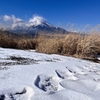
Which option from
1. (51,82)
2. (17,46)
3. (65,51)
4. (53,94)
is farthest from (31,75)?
(17,46)

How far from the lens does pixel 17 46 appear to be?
6.29 metres

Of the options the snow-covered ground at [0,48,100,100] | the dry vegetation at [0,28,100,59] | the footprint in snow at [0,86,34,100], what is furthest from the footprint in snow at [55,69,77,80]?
the dry vegetation at [0,28,100,59]

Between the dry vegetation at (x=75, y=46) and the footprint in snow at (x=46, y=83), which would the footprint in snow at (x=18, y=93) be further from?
the dry vegetation at (x=75, y=46)

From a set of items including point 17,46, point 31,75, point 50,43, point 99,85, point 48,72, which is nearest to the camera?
point 99,85

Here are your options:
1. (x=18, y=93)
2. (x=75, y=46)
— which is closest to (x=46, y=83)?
(x=18, y=93)

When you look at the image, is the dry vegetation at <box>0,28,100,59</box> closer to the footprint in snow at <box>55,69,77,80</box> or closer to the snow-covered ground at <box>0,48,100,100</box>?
the footprint in snow at <box>55,69,77,80</box>

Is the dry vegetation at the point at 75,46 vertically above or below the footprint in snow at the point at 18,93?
above

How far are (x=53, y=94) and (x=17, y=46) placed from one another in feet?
15.5

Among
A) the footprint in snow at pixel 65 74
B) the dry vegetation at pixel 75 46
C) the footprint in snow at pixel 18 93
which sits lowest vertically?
the footprint in snow at pixel 18 93

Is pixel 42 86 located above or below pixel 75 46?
below

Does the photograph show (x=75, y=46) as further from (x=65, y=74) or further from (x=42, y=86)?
(x=42, y=86)

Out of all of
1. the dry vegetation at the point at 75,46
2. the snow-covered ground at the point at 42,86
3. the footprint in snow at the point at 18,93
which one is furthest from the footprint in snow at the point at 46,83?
the dry vegetation at the point at 75,46

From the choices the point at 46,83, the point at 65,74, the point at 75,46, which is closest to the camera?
the point at 46,83

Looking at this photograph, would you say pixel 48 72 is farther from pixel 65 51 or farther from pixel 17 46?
pixel 17 46
